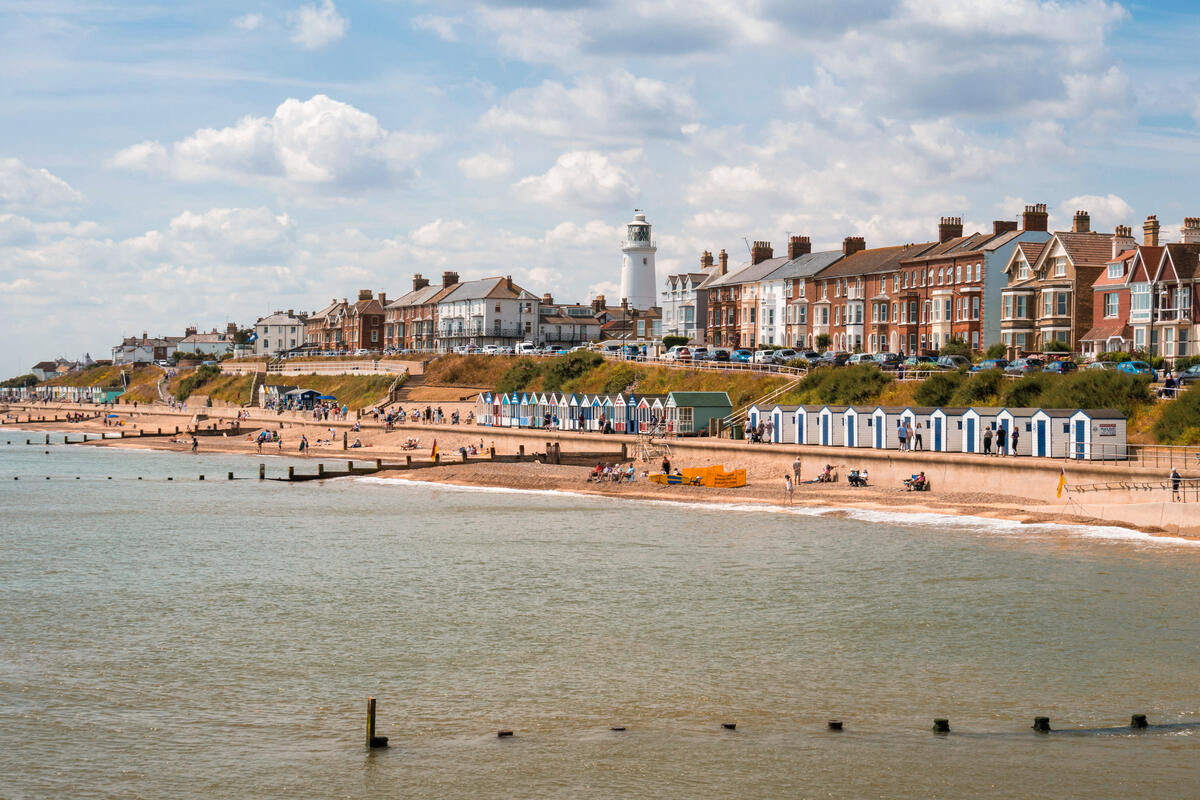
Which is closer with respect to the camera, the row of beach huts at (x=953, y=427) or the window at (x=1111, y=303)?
the row of beach huts at (x=953, y=427)

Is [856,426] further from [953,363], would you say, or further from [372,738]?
[372,738]

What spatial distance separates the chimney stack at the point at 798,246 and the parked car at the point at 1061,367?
185 feet

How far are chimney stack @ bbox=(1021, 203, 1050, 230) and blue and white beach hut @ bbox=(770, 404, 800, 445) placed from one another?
37.4 meters

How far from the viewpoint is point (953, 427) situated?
5359 centimetres

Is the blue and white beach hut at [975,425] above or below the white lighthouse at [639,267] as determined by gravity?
below

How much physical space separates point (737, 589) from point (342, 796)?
17.8 meters

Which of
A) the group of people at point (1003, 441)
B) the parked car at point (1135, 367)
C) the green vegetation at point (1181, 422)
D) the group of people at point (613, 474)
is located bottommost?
the group of people at point (613, 474)

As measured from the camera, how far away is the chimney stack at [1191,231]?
7525 cm

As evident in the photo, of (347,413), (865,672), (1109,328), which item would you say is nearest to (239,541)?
(865,672)

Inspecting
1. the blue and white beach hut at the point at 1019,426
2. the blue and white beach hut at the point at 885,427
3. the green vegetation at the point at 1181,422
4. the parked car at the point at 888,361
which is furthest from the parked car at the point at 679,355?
the green vegetation at the point at 1181,422

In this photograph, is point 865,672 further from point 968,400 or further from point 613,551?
point 968,400

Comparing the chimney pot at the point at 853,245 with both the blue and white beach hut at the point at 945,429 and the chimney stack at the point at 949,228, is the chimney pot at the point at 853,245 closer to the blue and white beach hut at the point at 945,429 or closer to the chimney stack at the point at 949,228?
the chimney stack at the point at 949,228

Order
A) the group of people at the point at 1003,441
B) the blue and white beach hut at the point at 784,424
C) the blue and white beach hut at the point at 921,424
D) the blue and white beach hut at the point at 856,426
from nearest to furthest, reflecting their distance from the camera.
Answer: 1. the group of people at the point at 1003,441
2. the blue and white beach hut at the point at 921,424
3. the blue and white beach hut at the point at 856,426
4. the blue and white beach hut at the point at 784,424

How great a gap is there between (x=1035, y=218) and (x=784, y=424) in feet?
128
